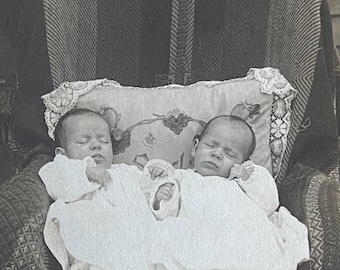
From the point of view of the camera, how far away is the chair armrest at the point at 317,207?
1127 millimetres

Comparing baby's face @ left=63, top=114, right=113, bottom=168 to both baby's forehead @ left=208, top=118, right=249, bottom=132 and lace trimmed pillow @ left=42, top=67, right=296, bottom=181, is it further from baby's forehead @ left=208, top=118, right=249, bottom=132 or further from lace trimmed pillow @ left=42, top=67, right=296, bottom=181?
baby's forehead @ left=208, top=118, right=249, bottom=132

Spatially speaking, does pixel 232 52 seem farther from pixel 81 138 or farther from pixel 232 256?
pixel 232 256

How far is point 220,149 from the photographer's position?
1.24 m

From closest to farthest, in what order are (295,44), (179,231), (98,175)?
1. (179,231)
2. (98,175)
3. (295,44)

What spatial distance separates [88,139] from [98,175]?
0.09 metres

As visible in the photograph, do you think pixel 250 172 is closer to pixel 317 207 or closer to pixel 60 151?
pixel 317 207

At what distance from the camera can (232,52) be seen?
1517mm

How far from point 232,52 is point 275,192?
421mm

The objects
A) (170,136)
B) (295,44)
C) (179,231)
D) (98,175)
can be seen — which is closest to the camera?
(179,231)

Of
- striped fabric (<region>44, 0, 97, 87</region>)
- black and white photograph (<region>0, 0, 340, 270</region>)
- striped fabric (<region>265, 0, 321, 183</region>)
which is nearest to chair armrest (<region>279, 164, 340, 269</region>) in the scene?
black and white photograph (<region>0, 0, 340, 270</region>)

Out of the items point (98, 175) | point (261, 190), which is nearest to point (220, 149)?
point (261, 190)

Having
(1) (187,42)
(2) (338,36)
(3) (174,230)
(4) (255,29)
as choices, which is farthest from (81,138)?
(2) (338,36)

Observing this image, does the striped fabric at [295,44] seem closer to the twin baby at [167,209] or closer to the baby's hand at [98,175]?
the twin baby at [167,209]

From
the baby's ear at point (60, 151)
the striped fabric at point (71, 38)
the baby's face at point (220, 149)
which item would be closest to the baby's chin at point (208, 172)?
the baby's face at point (220, 149)
